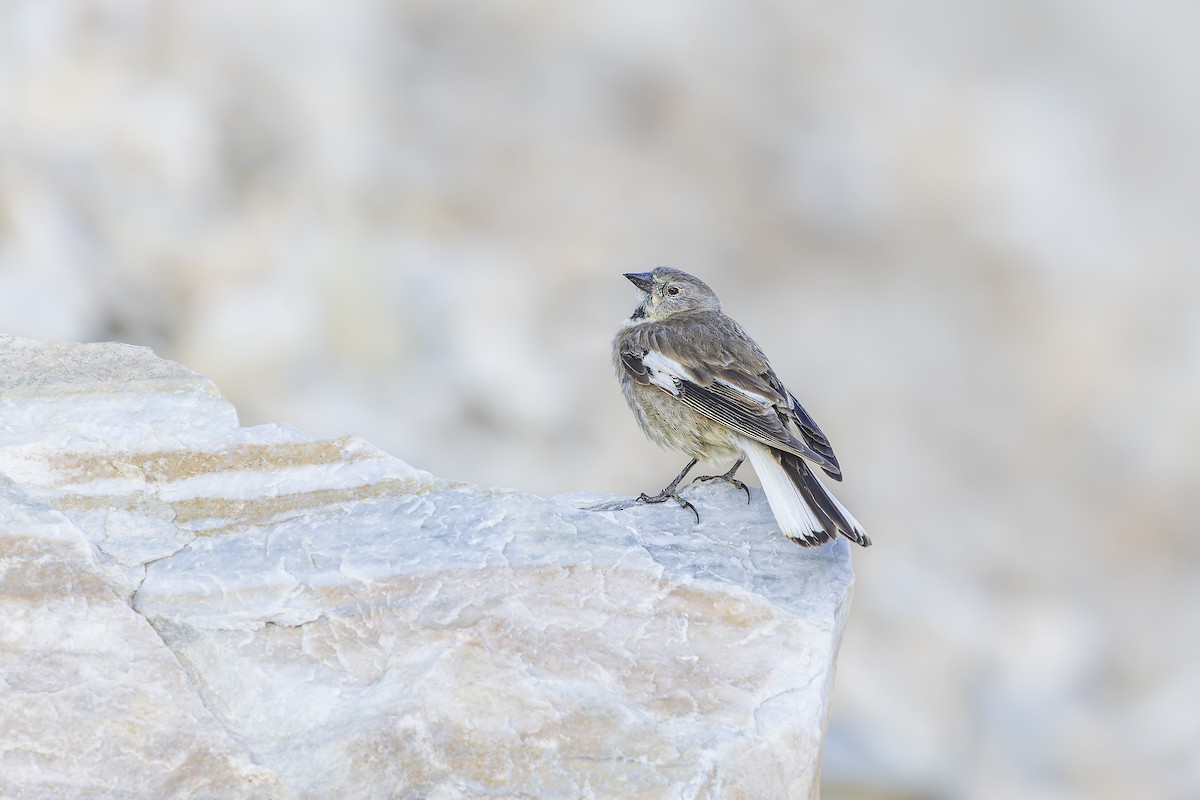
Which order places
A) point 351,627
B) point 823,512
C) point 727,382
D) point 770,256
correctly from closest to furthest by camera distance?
point 351,627 → point 823,512 → point 727,382 → point 770,256

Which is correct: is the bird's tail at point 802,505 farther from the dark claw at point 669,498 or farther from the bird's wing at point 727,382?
the dark claw at point 669,498

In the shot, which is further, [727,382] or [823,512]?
[727,382]

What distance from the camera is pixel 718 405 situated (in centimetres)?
573

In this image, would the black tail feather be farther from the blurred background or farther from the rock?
the blurred background

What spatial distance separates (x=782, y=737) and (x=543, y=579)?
1016 mm

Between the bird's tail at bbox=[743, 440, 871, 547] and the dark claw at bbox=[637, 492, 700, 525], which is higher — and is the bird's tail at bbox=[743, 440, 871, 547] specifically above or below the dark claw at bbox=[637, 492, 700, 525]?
above

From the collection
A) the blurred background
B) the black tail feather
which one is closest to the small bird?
the black tail feather

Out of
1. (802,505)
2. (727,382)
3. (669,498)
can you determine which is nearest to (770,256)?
(727,382)

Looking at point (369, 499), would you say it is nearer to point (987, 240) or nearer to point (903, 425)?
point (903, 425)

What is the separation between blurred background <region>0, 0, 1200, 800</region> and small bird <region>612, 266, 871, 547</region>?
495cm

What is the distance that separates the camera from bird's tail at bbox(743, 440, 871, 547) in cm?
484

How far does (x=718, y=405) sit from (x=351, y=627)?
6.54 ft

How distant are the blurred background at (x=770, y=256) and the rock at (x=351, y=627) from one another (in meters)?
6.27

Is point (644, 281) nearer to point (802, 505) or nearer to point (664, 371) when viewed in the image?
point (664, 371)
